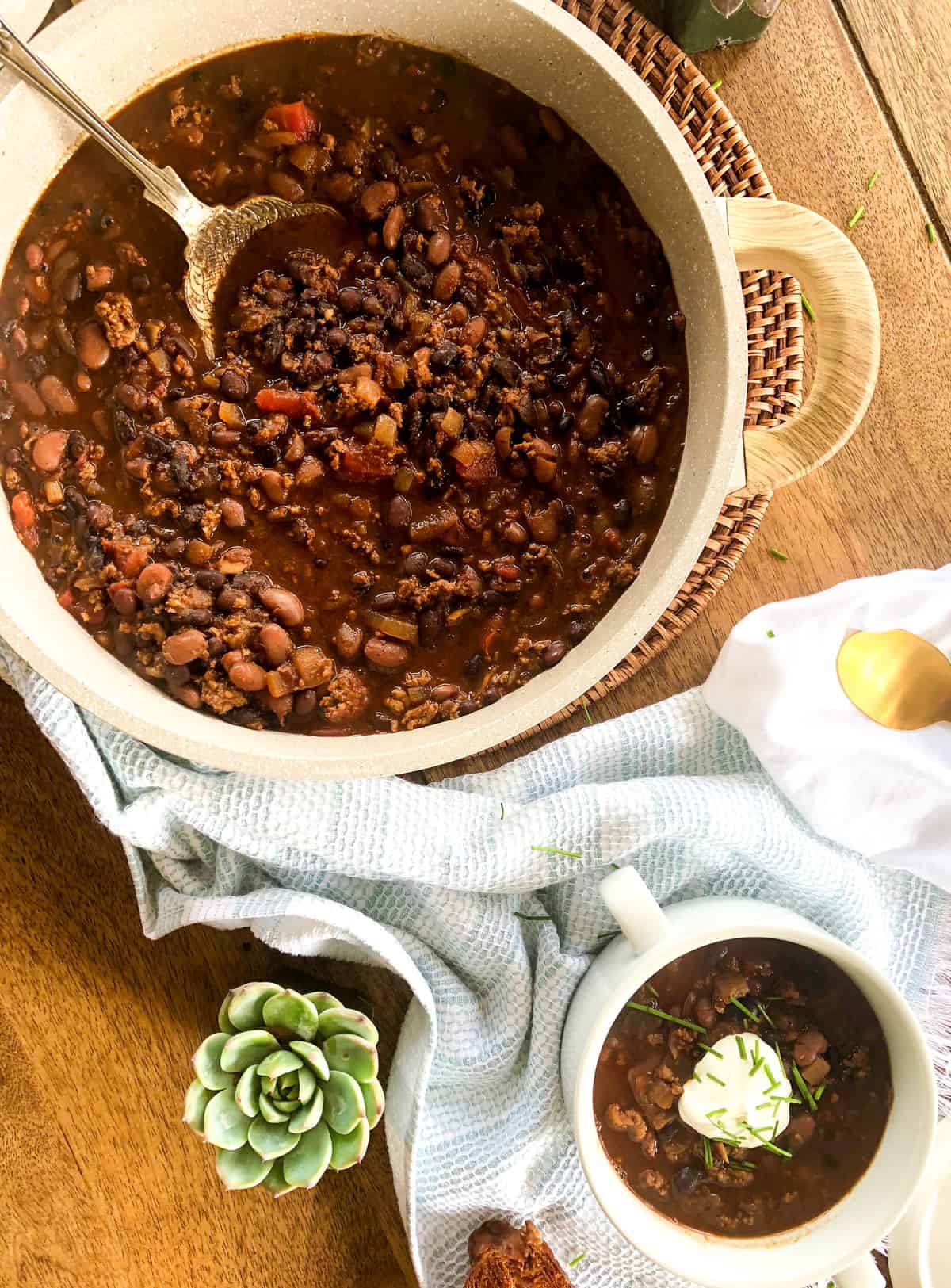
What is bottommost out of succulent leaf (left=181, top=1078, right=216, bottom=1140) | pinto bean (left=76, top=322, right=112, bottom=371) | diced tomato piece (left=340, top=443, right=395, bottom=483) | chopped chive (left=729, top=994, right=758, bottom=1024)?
chopped chive (left=729, top=994, right=758, bottom=1024)

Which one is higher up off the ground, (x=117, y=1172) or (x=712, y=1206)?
(x=117, y=1172)

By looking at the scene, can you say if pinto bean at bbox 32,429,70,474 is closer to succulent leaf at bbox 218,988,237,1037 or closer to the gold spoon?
succulent leaf at bbox 218,988,237,1037

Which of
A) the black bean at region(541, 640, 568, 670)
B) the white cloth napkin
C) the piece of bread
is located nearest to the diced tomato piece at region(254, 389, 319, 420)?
the black bean at region(541, 640, 568, 670)

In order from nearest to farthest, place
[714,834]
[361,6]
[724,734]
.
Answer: [361,6] < [714,834] < [724,734]

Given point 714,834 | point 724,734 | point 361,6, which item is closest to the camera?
point 361,6

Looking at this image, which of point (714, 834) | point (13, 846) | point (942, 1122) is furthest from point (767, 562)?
point (13, 846)

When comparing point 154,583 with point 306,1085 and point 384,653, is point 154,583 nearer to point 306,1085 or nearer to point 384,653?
point 384,653

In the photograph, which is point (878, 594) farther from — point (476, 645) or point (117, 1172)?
point (117, 1172)

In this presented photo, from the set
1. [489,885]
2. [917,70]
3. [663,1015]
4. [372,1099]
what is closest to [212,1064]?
[372,1099]
